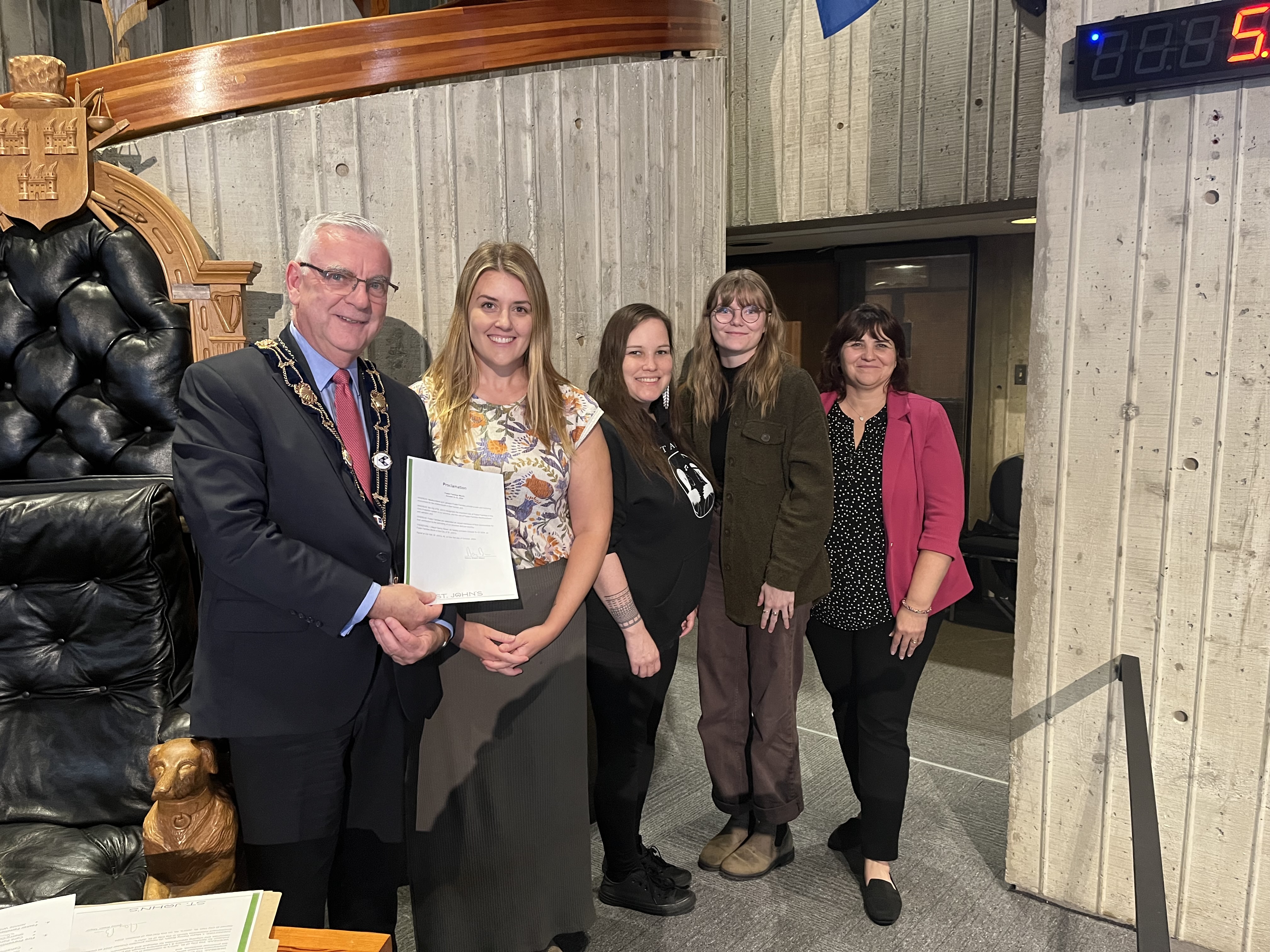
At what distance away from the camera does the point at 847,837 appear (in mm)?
2637

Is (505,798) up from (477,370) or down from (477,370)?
down

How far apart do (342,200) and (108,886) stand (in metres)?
1.69

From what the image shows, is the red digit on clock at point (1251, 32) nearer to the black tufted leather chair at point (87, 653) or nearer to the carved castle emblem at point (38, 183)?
the black tufted leather chair at point (87, 653)

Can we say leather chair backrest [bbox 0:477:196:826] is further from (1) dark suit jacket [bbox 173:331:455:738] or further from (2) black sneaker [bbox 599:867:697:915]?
(2) black sneaker [bbox 599:867:697:915]

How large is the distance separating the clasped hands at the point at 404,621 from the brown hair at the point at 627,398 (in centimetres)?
72

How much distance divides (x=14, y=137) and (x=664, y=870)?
7.89 ft

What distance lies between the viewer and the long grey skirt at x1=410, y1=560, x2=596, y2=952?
1.93 meters

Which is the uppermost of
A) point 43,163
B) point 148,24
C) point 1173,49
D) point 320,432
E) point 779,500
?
point 148,24

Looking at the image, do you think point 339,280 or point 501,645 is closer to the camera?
point 339,280

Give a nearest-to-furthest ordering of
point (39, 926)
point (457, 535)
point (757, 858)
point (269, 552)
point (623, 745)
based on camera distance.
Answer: point (39, 926)
point (269, 552)
point (457, 535)
point (623, 745)
point (757, 858)

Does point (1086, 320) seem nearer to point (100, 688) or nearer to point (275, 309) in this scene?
point (275, 309)

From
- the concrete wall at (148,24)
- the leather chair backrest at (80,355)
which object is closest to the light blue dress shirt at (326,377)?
the leather chair backrest at (80,355)

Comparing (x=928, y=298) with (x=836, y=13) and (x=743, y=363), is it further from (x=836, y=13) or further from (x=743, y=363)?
(x=743, y=363)

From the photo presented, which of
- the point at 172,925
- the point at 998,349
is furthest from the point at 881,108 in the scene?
the point at 172,925
